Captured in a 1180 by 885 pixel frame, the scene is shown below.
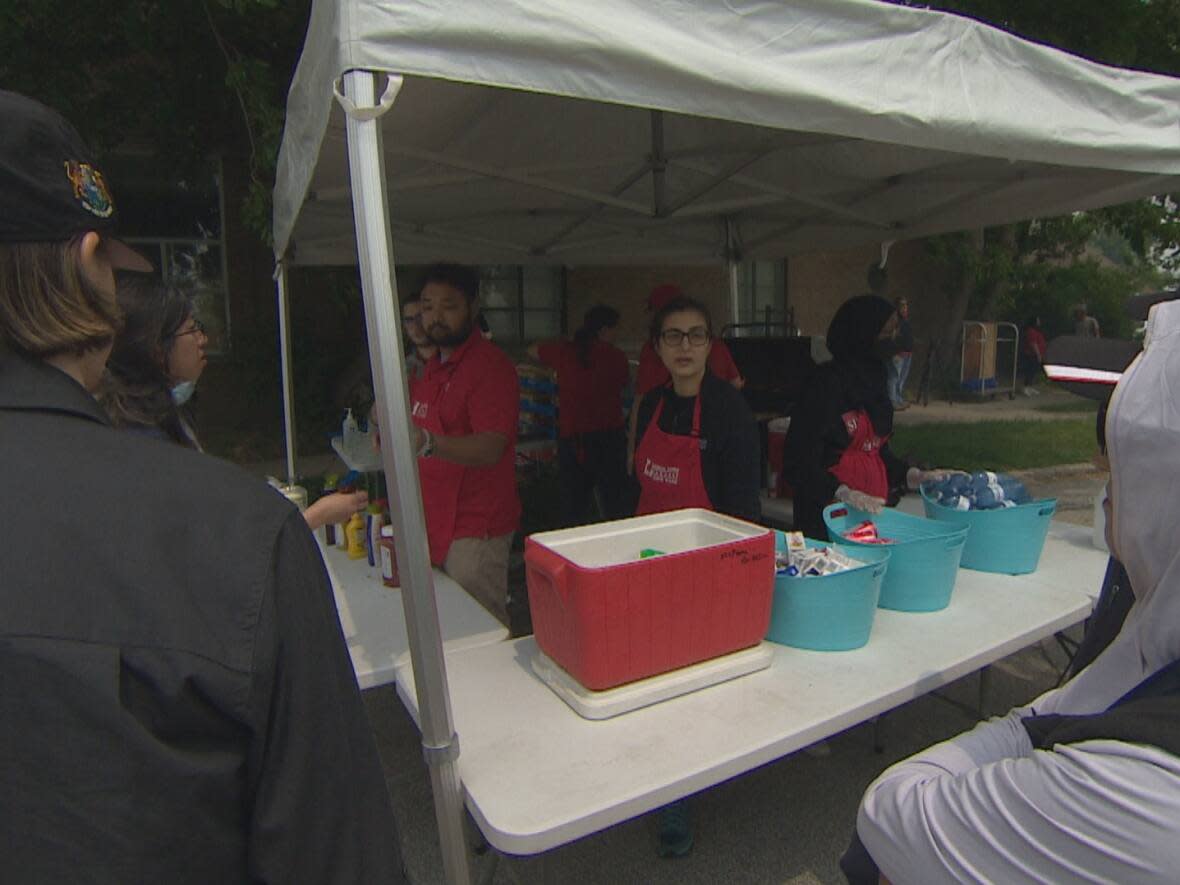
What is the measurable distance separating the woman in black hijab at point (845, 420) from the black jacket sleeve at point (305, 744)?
235cm

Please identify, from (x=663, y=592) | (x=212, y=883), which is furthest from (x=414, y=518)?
(x=212, y=883)

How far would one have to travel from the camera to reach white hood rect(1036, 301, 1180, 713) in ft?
3.04

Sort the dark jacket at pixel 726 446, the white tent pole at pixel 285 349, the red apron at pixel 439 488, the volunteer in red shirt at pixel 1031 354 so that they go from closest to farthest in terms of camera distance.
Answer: the dark jacket at pixel 726 446 < the red apron at pixel 439 488 < the white tent pole at pixel 285 349 < the volunteer in red shirt at pixel 1031 354

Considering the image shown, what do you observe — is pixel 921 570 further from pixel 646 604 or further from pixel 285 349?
pixel 285 349

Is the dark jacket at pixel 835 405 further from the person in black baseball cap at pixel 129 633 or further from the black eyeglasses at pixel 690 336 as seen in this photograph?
the person in black baseball cap at pixel 129 633

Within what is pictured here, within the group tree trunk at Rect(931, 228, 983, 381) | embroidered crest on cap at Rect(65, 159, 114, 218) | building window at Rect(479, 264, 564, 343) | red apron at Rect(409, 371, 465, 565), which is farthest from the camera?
tree trunk at Rect(931, 228, 983, 381)

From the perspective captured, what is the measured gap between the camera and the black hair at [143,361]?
2.00 m

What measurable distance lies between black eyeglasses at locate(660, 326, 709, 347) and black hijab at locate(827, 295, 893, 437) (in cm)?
72

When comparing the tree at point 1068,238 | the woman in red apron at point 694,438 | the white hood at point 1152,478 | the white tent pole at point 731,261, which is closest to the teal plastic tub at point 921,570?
the woman in red apron at point 694,438

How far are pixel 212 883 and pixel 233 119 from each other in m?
8.64

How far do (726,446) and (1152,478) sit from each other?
5.26 feet

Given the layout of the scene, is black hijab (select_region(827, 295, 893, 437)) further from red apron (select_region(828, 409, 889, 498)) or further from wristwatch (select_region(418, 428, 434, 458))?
wristwatch (select_region(418, 428, 434, 458))

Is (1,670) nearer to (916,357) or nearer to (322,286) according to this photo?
(322,286)

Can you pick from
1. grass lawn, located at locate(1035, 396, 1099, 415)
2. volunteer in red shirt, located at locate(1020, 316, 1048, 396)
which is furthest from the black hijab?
volunteer in red shirt, located at locate(1020, 316, 1048, 396)
